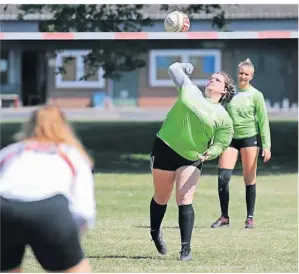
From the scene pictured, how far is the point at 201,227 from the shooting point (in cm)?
1152

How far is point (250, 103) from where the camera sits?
11188 millimetres

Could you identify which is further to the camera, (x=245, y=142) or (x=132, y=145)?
(x=132, y=145)

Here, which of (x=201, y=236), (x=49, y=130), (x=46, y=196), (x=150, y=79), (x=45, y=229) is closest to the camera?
(x=45, y=229)

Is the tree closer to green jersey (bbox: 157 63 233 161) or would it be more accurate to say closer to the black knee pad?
the black knee pad

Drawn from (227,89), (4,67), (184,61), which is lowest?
(4,67)

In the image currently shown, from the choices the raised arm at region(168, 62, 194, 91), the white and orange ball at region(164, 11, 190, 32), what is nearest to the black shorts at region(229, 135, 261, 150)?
the white and orange ball at region(164, 11, 190, 32)

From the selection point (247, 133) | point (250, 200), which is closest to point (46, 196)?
point (247, 133)

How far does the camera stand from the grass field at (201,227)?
29.4 ft

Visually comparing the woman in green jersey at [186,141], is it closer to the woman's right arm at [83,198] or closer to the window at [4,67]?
the woman's right arm at [83,198]

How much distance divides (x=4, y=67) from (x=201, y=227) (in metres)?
34.0

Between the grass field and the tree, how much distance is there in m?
2.28

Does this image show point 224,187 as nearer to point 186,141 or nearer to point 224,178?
point 224,178

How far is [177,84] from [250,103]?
2457 millimetres

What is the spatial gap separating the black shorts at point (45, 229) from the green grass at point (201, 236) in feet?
9.56
